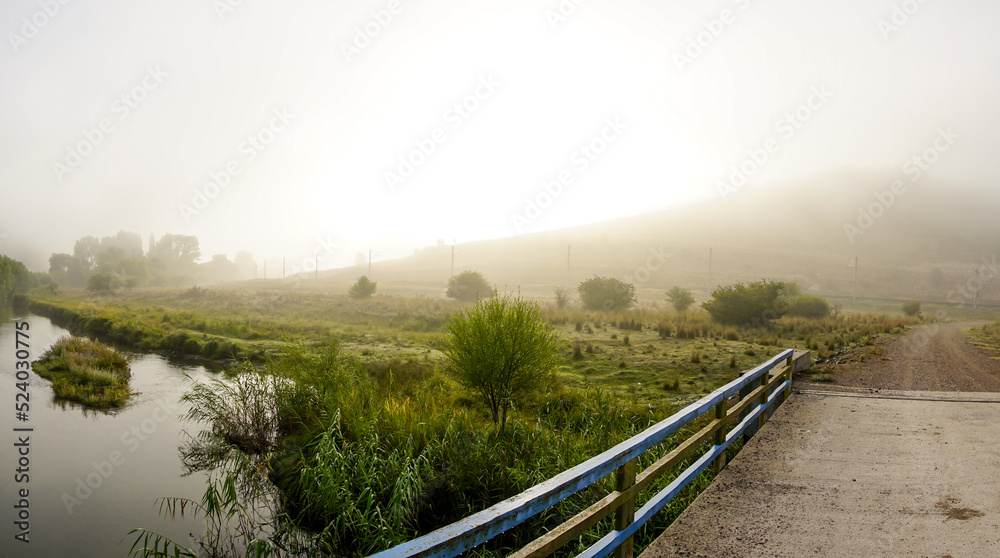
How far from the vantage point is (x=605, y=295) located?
141 feet

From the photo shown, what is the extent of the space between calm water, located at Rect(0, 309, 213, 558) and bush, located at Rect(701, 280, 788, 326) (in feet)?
98.5

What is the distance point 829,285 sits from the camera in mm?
94312

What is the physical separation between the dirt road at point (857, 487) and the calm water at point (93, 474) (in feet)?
25.7

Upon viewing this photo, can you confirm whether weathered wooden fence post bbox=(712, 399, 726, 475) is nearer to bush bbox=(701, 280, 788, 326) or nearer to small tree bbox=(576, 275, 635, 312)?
bush bbox=(701, 280, 788, 326)

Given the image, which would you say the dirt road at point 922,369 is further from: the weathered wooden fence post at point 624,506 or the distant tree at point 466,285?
the distant tree at point 466,285

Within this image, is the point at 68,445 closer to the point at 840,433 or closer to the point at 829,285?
the point at 840,433

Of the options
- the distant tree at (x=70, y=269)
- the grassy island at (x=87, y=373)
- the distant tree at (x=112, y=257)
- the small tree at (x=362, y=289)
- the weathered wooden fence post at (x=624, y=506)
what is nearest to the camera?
the weathered wooden fence post at (x=624, y=506)

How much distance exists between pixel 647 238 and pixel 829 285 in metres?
53.1

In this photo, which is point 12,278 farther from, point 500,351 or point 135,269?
point 500,351

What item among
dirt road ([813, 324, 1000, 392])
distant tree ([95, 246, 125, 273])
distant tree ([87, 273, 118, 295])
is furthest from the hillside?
dirt road ([813, 324, 1000, 392])

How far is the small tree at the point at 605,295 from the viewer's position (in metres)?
42.9

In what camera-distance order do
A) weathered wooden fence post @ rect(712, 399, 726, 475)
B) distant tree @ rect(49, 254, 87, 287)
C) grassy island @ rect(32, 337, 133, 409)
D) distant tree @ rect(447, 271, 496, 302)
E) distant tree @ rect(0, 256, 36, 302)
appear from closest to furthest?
1. weathered wooden fence post @ rect(712, 399, 726, 475)
2. grassy island @ rect(32, 337, 133, 409)
3. distant tree @ rect(447, 271, 496, 302)
4. distant tree @ rect(0, 256, 36, 302)
5. distant tree @ rect(49, 254, 87, 287)

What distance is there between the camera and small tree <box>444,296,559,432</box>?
9266 mm

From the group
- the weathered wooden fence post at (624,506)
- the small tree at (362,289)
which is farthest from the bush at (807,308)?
the small tree at (362,289)
